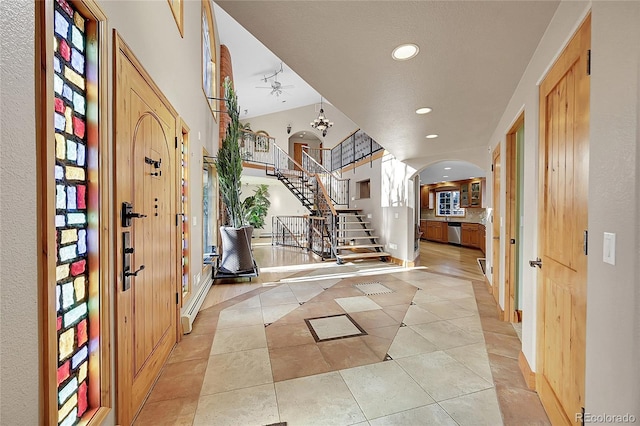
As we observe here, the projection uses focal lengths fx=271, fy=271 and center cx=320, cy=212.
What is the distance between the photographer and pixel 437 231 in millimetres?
11094

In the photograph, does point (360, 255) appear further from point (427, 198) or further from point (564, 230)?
point (427, 198)

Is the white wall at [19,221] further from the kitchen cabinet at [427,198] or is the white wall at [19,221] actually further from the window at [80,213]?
the kitchen cabinet at [427,198]

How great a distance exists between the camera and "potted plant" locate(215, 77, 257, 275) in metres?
4.22

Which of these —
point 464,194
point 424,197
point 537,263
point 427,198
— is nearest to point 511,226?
point 537,263

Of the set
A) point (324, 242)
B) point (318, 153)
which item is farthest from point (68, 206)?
point (318, 153)

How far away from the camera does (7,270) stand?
735 millimetres

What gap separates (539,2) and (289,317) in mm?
3320

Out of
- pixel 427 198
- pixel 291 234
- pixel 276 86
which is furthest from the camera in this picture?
pixel 427 198

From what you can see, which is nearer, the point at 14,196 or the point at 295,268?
the point at 14,196

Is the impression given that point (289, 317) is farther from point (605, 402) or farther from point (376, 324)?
point (605, 402)

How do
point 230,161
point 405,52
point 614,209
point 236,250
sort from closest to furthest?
point 614,209
point 405,52
point 230,161
point 236,250

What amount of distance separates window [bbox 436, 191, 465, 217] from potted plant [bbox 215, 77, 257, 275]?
901 centimetres

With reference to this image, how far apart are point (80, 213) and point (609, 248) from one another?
2158 mm

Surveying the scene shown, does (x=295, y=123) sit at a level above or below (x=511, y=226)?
above
